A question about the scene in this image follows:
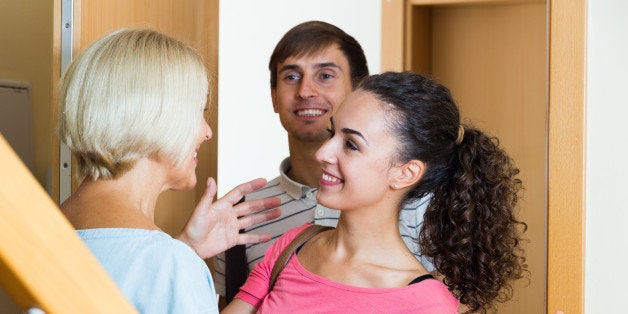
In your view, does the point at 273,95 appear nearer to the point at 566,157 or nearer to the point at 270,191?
the point at 270,191

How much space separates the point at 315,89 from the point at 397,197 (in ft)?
1.74

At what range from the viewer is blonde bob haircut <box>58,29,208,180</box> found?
1.11 m

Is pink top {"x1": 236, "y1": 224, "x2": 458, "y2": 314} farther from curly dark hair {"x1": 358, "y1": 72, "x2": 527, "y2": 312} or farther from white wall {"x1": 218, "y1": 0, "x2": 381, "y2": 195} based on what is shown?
white wall {"x1": 218, "y1": 0, "x2": 381, "y2": 195}

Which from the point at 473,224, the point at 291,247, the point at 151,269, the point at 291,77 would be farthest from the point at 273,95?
the point at 151,269

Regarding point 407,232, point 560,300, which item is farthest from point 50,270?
point 560,300

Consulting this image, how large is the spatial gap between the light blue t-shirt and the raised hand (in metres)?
0.47

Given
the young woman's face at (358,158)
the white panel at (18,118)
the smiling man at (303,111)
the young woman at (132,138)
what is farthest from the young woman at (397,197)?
the white panel at (18,118)

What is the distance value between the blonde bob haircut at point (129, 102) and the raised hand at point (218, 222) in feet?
1.17

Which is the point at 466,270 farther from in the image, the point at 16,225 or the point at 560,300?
the point at 16,225

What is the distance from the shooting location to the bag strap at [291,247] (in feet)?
4.65

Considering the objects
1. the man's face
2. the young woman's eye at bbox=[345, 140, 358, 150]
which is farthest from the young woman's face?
the man's face

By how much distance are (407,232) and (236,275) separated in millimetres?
473

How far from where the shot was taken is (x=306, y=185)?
6.03ft

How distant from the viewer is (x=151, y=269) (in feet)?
3.31
